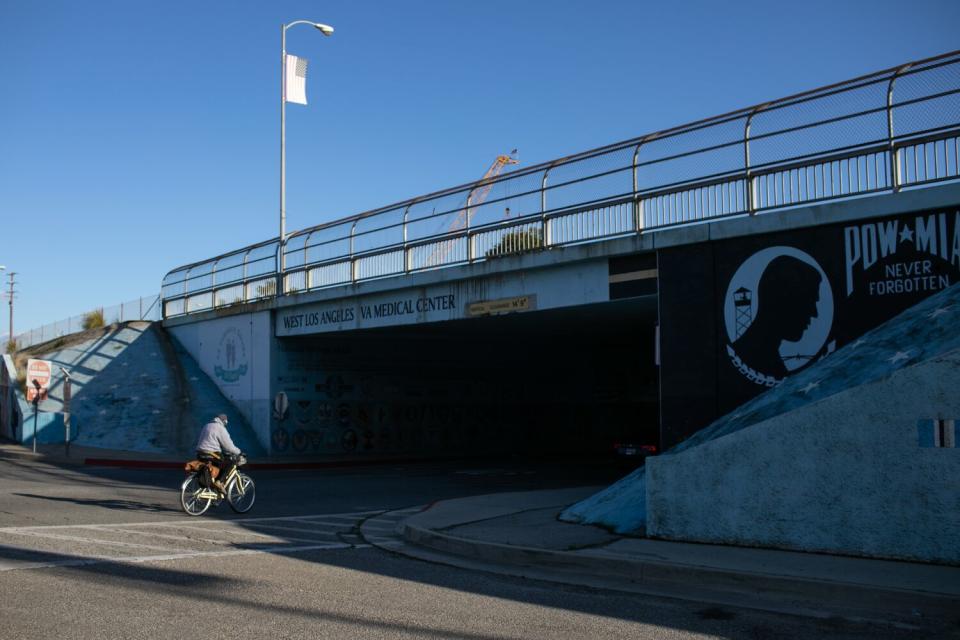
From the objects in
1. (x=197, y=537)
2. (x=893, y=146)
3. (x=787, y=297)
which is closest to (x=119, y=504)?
(x=197, y=537)

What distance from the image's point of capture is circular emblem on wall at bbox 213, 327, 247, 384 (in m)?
33.0

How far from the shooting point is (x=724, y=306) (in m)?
16.4

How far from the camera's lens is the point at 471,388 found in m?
36.6

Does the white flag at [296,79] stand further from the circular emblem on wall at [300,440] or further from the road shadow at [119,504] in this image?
the road shadow at [119,504]

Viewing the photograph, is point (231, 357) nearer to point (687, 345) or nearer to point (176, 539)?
point (687, 345)

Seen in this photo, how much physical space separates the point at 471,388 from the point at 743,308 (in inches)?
833

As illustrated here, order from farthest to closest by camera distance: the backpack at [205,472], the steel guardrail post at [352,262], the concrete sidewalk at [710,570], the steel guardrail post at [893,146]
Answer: the steel guardrail post at [352,262], the backpack at [205,472], the steel guardrail post at [893,146], the concrete sidewalk at [710,570]

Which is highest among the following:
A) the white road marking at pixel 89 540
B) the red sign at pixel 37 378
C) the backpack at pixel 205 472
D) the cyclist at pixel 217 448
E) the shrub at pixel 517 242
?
the shrub at pixel 517 242

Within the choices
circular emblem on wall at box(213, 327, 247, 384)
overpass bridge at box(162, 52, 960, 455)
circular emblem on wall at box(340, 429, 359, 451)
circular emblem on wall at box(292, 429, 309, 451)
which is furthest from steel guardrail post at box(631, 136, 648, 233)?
circular emblem on wall at box(213, 327, 247, 384)

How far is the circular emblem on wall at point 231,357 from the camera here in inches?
1300

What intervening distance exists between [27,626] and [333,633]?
7.35ft

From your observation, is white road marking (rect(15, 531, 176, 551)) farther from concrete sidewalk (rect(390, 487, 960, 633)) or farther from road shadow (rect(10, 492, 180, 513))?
road shadow (rect(10, 492, 180, 513))

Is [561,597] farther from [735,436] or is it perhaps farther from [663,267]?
[663,267]

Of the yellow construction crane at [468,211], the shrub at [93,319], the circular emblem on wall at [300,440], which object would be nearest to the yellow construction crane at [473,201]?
the yellow construction crane at [468,211]
